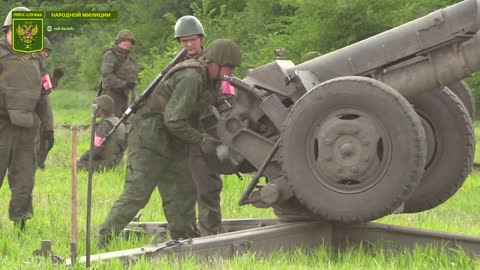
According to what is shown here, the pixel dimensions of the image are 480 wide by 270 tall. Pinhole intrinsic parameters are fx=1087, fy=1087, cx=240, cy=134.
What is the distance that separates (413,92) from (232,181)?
16.5ft

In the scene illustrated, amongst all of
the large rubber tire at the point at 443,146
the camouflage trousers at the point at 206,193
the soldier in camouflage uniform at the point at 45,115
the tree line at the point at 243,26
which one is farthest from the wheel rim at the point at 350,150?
the tree line at the point at 243,26

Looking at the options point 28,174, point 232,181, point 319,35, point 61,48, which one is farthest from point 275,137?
point 61,48

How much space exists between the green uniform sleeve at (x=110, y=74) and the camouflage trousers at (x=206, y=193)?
252 inches

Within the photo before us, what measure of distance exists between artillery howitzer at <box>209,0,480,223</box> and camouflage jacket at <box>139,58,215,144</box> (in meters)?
0.23

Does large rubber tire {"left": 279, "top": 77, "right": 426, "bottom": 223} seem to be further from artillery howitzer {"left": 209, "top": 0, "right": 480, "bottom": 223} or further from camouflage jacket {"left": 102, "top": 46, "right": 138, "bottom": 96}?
camouflage jacket {"left": 102, "top": 46, "right": 138, "bottom": 96}

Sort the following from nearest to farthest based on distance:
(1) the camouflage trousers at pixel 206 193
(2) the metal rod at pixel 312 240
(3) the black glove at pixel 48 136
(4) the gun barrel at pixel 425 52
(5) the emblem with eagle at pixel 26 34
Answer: (2) the metal rod at pixel 312 240 → (4) the gun barrel at pixel 425 52 → (1) the camouflage trousers at pixel 206 193 → (5) the emblem with eagle at pixel 26 34 → (3) the black glove at pixel 48 136

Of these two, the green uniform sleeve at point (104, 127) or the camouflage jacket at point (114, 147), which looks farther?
the camouflage jacket at point (114, 147)

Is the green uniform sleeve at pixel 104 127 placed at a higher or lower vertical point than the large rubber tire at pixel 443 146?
higher

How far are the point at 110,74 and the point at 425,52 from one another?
27.7 feet

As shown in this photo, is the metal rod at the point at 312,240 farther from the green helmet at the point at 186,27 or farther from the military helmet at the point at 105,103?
the military helmet at the point at 105,103

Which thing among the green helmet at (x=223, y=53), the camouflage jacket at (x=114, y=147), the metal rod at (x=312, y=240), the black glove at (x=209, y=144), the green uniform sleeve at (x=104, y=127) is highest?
the green helmet at (x=223, y=53)

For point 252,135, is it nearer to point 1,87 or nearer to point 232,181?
point 1,87

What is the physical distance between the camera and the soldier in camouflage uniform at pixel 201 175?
8.99 meters

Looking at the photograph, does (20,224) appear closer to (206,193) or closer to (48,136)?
(206,193)
